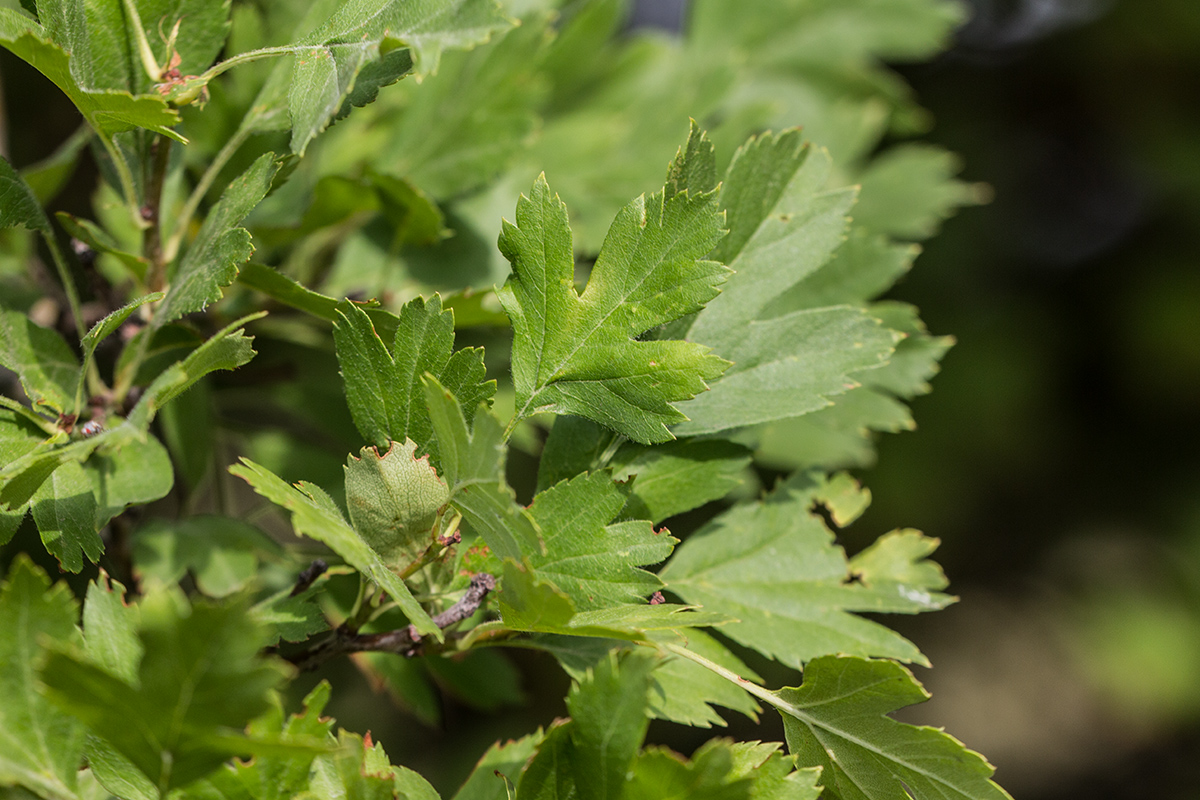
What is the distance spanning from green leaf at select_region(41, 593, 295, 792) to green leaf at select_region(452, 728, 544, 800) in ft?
0.77

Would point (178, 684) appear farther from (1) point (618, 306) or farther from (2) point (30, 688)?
(1) point (618, 306)

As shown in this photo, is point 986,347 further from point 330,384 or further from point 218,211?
point 218,211

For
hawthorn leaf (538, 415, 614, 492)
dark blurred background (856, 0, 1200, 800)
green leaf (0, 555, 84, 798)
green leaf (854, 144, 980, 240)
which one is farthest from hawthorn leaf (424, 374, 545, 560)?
dark blurred background (856, 0, 1200, 800)

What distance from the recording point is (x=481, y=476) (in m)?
0.49

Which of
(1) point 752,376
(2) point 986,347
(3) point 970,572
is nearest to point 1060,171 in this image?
(2) point 986,347

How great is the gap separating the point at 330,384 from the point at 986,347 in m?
1.94

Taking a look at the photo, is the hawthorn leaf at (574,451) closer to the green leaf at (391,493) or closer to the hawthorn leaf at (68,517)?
the green leaf at (391,493)

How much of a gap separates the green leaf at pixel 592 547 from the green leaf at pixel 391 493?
69mm

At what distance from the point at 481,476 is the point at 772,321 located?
311 millimetres

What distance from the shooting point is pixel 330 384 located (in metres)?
1.06

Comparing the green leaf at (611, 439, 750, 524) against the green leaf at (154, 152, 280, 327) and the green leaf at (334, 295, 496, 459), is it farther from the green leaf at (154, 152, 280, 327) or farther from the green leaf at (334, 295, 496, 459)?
the green leaf at (154, 152, 280, 327)

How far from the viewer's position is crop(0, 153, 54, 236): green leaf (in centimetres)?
Answer: 60

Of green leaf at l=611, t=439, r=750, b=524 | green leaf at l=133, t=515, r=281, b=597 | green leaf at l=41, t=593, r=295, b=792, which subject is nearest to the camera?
green leaf at l=41, t=593, r=295, b=792

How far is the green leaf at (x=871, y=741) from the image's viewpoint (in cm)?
59
